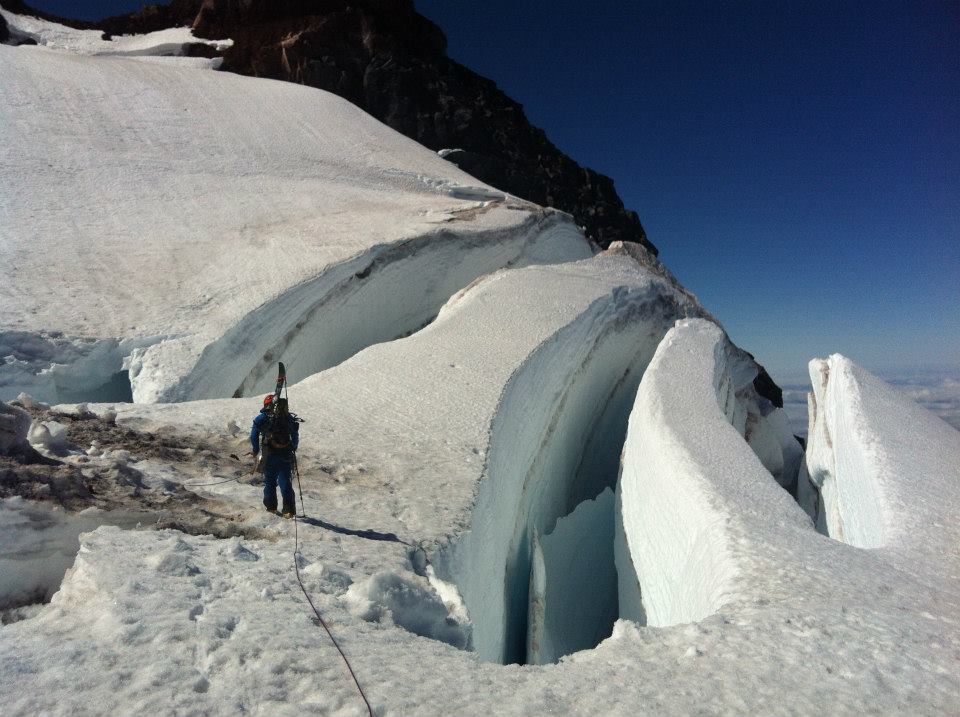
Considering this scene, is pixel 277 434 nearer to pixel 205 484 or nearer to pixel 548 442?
pixel 205 484

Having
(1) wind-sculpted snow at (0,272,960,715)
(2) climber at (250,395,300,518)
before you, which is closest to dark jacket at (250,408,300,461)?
(2) climber at (250,395,300,518)

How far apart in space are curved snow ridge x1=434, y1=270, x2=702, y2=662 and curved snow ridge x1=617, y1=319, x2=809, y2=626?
0.74m

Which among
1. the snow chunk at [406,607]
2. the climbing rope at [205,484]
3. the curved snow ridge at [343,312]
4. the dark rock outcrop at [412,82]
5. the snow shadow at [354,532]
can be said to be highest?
the dark rock outcrop at [412,82]

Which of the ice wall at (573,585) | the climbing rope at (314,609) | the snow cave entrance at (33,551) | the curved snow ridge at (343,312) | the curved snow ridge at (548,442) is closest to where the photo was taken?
the climbing rope at (314,609)

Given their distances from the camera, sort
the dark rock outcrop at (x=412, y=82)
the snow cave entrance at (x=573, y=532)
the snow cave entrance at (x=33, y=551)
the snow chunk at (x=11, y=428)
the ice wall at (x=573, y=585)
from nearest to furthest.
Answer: the snow cave entrance at (x=33, y=551) → the snow chunk at (x=11, y=428) → the ice wall at (x=573, y=585) → the snow cave entrance at (x=573, y=532) → the dark rock outcrop at (x=412, y=82)

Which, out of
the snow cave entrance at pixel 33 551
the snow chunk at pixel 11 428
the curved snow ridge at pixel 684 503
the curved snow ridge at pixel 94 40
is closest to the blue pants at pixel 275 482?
the snow cave entrance at pixel 33 551

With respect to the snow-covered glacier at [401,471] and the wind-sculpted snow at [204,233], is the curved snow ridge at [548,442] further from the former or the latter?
the wind-sculpted snow at [204,233]

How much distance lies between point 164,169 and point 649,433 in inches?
313

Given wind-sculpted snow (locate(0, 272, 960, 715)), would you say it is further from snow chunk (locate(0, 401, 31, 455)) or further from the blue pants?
snow chunk (locate(0, 401, 31, 455))

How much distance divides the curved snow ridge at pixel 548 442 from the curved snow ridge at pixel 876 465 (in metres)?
2.04

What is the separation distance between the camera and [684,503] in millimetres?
3197

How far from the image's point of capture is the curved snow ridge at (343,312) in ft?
15.7

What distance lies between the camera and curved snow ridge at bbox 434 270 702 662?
318 cm

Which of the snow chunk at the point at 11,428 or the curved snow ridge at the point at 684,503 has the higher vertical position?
the snow chunk at the point at 11,428
